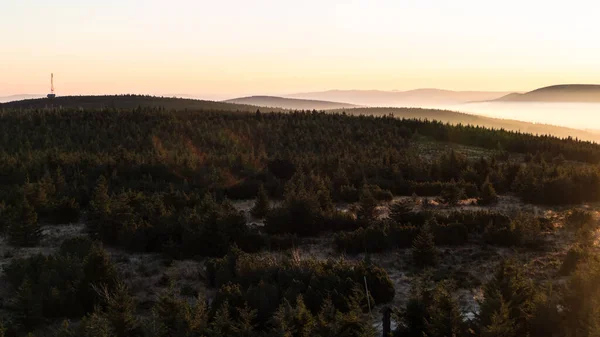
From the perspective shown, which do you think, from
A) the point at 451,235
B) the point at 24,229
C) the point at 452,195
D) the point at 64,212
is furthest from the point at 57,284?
the point at 452,195

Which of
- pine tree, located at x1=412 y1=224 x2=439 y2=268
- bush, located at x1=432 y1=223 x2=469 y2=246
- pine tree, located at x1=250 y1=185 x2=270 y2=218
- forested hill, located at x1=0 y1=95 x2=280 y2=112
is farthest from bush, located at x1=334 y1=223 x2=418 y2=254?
forested hill, located at x1=0 y1=95 x2=280 y2=112

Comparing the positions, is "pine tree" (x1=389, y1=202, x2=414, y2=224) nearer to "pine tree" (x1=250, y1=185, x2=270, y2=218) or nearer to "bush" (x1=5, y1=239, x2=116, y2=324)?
"pine tree" (x1=250, y1=185, x2=270, y2=218)

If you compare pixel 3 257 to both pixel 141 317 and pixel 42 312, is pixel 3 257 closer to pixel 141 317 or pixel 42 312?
pixel 42 312

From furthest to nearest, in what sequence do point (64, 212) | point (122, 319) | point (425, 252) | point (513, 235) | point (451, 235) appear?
point (64, 212), point (451, 235), point (513, 235), point (425, 252), point (122, 319)

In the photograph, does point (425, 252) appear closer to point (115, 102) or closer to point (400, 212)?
point (400, 212)

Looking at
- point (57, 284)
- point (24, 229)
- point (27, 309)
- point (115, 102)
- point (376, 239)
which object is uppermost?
point (115, 102)

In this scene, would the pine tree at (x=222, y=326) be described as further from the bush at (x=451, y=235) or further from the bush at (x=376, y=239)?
the bush at (x=451, y=235)

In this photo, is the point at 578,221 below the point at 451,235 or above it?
above

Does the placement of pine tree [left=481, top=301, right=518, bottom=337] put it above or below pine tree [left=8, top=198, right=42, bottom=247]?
above

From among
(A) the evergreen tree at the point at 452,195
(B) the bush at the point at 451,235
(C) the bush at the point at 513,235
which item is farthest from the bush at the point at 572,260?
(A) the evergreen tree at the point at 452,195

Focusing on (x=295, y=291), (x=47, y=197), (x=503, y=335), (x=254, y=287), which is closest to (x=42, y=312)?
(x=254, y=287)
